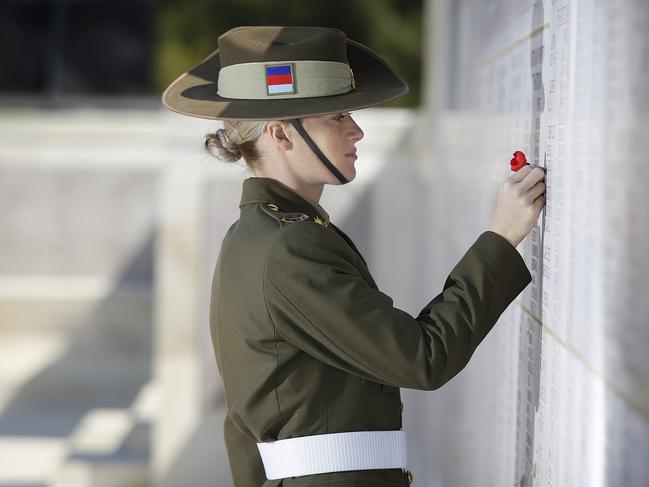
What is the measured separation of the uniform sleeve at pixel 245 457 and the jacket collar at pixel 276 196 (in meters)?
0.36

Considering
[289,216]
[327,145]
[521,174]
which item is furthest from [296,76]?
[521,174]

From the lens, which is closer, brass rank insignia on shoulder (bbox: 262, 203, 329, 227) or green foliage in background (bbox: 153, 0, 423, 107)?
brass rank insignia on shoulder (bbox: 262, 203, 329, 227)

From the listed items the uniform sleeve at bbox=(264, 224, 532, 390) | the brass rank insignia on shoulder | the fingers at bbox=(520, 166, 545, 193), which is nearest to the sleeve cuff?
the uniform sleeve at bbox=(264, 224, 532, 390)

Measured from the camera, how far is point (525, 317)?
172cm

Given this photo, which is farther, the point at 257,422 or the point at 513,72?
the point at 513,72

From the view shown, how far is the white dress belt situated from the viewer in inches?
57.8

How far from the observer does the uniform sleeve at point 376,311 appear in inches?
52.4

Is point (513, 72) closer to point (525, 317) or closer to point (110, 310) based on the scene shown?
point (525, 317)

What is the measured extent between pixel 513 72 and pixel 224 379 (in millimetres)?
775

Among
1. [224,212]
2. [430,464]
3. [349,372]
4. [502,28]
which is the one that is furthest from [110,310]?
[349,372]

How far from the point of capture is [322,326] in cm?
135

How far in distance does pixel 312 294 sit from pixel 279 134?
1.04 feet

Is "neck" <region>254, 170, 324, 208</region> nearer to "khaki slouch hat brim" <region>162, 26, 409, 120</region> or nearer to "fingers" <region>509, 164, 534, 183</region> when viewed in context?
"khaki slouch hat brim" <region>162, 26, 409, 120</region>

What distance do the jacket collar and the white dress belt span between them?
1.13ft
